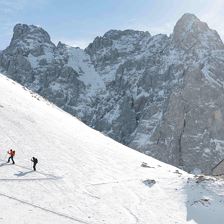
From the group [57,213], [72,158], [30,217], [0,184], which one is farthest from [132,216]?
[72,158]

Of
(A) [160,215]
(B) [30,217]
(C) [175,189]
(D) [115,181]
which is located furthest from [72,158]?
(B) [30,217]

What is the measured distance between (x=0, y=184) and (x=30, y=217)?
17.9ft

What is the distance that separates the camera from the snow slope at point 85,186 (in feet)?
95.6

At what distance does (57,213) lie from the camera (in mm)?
28234

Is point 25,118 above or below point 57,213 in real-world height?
above

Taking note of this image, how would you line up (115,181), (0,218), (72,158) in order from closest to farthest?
(0,218) < (115,181) < (72,158)

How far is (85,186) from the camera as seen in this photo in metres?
35.0

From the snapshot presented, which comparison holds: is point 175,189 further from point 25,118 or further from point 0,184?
point 25,118

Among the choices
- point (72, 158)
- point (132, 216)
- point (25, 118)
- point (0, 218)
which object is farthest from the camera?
point (25, 118)

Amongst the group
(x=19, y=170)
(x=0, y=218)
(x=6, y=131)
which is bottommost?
(x=0, y=218)

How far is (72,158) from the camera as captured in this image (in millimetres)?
42688

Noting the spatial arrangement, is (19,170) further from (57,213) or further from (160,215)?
(160,215)

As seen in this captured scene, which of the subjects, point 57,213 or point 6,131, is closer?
point 57,213

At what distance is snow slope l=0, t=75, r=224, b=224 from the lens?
1147 inches
